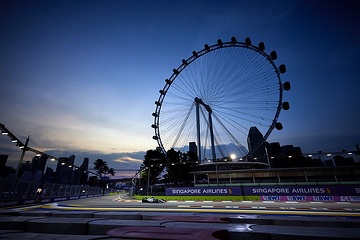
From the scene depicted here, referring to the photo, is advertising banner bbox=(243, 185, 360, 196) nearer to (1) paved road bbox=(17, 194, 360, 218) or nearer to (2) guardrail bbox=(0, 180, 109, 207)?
(1) paved road bbox=(17, 194, 360, 218)

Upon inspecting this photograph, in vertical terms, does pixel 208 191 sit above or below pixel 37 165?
below

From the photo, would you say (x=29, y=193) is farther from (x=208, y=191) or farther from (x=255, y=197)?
(x=255, y=197)

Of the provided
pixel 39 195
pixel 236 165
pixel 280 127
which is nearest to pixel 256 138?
pixel 236 165

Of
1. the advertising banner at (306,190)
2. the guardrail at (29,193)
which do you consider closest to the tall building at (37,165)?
the guardrail at (29,193)

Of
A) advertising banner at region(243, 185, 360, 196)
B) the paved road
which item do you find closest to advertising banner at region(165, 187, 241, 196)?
advertising banner at region(243, 185, 360, 196)

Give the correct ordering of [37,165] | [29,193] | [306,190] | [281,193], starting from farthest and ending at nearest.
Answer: [37,165], [281,193], [306,190], [29,193]

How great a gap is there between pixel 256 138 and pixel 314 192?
15737 cm

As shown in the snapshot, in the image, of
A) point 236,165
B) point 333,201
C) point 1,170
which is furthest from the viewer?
point 1,170

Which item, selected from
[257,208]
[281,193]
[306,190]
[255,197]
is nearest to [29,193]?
[257,208]

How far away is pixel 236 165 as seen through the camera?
191ft

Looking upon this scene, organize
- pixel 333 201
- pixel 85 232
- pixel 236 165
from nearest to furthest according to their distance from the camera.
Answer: pixel 85 232, pixel 333 201, pixel 236 165

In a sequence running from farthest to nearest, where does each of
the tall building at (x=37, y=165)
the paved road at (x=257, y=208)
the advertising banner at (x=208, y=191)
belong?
the tall building at (x=37, y=165), the advertising banner at (x=208, y=191), the paved road at (x=257, y=208)

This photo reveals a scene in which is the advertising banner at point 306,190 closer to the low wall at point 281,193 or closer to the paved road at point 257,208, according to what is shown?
the low wall at point 281,193

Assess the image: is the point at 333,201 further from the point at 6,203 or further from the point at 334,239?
the point at 6,203
